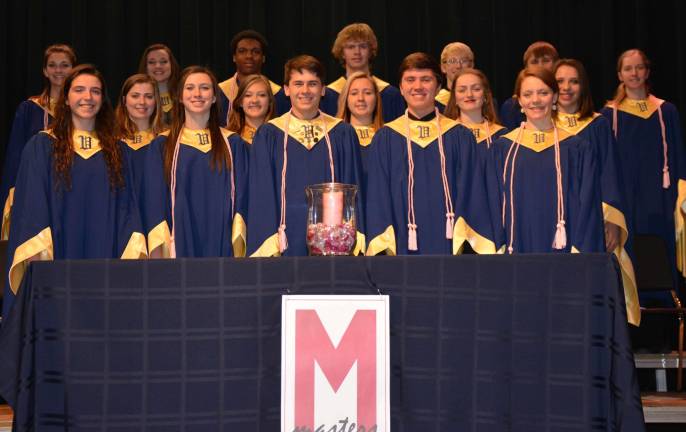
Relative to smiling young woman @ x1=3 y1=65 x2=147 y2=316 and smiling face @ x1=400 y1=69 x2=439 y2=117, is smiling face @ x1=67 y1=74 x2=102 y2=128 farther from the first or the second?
smiling face @ x1=400 y1=69 x2=439 y2=117

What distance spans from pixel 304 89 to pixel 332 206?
2072mm

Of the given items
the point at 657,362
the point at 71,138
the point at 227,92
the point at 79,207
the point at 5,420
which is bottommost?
the point at 5,420

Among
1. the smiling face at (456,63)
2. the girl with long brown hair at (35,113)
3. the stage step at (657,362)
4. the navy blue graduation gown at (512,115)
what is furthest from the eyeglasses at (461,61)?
the girl with long brown hair at (35,113)

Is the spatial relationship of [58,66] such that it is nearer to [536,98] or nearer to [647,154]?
[536,98]

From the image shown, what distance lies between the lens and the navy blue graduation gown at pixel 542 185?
4.91m

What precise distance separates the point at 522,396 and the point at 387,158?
251 centimetres

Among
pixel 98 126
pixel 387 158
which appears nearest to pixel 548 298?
pixel 387 158

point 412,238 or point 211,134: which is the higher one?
point 211,134

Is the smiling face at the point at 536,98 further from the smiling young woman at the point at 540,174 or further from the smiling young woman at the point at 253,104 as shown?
the smiling young woman at the point at 253,104

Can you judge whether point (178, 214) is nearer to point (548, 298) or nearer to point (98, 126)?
point (98, 126)

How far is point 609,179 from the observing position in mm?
5602

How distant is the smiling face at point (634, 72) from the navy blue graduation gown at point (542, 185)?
5.18 feet

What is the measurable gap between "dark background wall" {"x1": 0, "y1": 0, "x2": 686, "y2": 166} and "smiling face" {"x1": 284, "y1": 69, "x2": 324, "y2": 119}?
2309mm

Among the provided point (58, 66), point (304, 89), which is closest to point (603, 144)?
point (304, 89)
